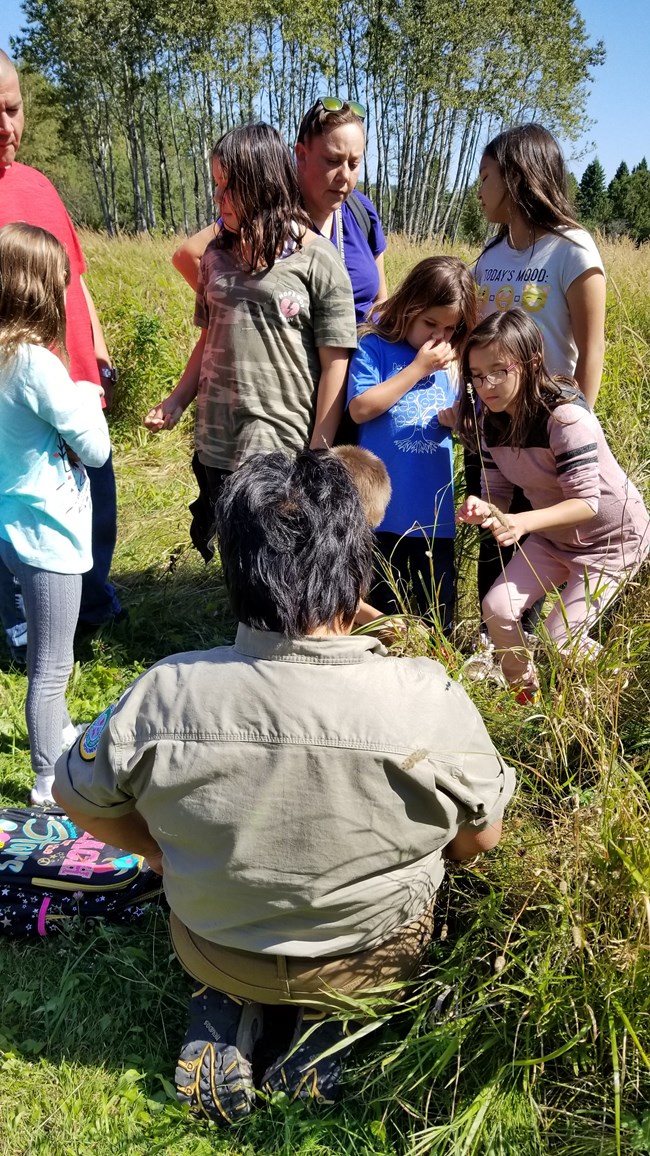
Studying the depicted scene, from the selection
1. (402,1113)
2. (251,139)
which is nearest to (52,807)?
(402,1113)

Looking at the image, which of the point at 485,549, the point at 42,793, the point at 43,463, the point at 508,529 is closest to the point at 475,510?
the point at 508,529

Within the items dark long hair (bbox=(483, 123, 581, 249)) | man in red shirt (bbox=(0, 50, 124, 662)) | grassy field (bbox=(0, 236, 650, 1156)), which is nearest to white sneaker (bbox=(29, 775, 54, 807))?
grassy field (bbox=(0, 236, 650, 1156))

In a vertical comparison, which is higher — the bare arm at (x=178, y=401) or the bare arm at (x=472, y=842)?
the bare arm at (x=178, y=401)

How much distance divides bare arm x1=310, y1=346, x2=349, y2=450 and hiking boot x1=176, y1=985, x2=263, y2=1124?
1.61 meters

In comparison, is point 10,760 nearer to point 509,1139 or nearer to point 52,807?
point 52,807

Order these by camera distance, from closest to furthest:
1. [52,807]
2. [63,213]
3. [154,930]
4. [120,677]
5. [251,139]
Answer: [154,930], [251,139], [52,807], [63,213], [120,677]

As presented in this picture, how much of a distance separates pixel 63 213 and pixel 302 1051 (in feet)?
9.93

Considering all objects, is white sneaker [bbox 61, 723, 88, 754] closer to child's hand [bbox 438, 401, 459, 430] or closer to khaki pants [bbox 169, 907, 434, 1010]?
khaki pants [bbox 169, 907, 434, 1010]

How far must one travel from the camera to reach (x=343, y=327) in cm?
251

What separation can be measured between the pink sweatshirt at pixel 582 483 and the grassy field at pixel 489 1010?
1.37 ft

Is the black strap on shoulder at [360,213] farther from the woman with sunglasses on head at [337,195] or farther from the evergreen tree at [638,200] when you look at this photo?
the evergreen tree at [638,200]

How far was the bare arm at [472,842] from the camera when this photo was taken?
1.57 meters

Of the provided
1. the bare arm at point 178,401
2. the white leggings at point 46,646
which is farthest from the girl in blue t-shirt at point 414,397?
the white leggings at point 46,646

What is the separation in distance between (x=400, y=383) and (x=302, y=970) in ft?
5.67
